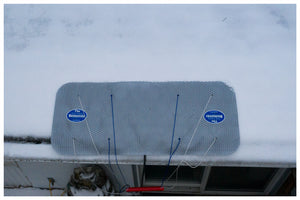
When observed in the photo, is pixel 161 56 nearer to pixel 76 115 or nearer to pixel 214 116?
pixel 214 116

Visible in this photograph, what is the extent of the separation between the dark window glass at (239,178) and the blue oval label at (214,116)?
898 mm

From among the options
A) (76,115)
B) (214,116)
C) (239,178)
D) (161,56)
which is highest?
(161,56)

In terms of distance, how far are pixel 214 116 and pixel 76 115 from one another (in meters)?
1.12

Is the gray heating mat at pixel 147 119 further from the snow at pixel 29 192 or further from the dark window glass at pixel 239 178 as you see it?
the snow at pixel 29 192

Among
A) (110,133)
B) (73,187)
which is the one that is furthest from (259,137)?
(73,187)

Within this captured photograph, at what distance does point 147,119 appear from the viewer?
1605 mm

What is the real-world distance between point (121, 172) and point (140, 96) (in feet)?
3.16

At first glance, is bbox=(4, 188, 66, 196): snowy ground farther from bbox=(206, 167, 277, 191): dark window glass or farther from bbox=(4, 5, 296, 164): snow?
bbox=(206, 167, 277, 191): dark window glass

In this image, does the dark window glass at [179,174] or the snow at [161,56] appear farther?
the dark window glass at [179,174]

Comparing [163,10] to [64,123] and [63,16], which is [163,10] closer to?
[63,16]

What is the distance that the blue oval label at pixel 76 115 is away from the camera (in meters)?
1.64

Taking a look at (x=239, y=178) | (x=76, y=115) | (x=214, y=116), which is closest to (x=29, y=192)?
(x=76, y=115)

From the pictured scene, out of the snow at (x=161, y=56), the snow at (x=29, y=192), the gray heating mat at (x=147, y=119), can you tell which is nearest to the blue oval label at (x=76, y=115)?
the gray heating mat at (x=147, y=119)

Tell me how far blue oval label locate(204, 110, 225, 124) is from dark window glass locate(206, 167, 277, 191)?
0.90 m
